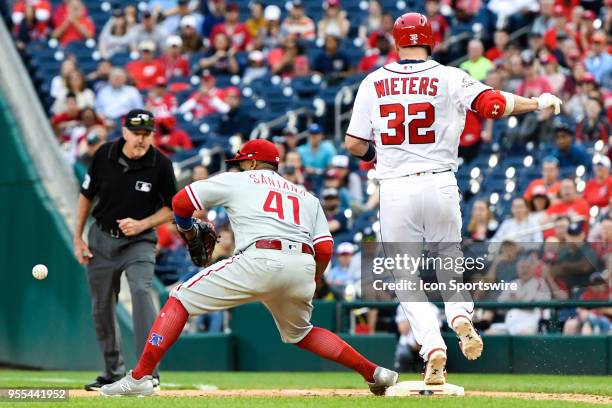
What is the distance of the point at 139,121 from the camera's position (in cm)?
911

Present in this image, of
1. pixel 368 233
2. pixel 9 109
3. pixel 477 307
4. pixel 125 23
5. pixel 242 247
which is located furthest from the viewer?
pixel 125 23

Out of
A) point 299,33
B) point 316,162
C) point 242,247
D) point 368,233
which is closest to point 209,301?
point 242,247

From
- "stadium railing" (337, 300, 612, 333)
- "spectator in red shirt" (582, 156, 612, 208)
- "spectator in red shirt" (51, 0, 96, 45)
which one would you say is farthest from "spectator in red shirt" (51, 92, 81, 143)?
"spectator in red shirt" (582, 156, 612, 208)

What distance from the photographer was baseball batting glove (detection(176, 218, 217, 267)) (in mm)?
8016

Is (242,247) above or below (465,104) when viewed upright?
below

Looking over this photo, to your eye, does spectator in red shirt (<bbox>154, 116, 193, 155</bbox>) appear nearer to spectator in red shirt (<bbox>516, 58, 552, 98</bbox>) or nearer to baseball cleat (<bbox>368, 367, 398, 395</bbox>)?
spectator in red shirt (<bbox>516, 58, 552, 98</bbox>)

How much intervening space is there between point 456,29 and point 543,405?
401 inches

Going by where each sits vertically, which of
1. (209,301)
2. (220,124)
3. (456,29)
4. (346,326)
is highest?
(456,29)

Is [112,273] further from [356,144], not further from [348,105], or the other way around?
[348,105]

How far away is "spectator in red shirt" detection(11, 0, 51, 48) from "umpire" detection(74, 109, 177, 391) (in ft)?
35.1

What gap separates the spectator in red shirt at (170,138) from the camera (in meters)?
15.9

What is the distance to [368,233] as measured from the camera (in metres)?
13.7

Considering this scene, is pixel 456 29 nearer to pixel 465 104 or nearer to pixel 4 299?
pixel 4 299

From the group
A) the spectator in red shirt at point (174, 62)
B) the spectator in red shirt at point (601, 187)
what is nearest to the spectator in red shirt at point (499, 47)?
the spectator in red shirt at point (601, 187)
